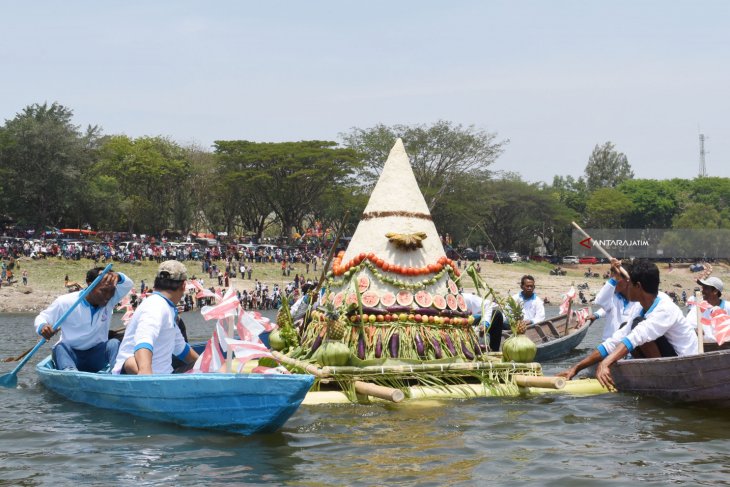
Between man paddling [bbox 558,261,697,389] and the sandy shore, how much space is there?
2582 centimetres

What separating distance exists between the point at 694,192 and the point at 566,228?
24.4 meters

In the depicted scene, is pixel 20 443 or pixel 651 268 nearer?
pixel 20 443

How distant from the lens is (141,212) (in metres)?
67.9

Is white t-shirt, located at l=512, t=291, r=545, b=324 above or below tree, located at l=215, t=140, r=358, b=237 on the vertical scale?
below

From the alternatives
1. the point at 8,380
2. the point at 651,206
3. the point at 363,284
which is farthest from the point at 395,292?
the point at 651,206

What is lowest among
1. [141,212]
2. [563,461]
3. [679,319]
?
[563,461]

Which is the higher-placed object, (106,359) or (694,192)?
(694,192)

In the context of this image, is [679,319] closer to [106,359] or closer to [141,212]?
[106,359]

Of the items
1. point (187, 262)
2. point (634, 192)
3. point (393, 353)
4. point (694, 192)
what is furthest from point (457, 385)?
point (694, 192)

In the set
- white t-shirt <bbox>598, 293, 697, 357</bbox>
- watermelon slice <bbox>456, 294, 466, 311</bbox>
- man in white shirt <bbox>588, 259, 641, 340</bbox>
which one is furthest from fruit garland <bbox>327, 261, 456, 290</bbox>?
white t-shirt <bbox>598, 293, 697, 357</bbox>

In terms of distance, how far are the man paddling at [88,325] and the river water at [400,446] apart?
79 centimetres

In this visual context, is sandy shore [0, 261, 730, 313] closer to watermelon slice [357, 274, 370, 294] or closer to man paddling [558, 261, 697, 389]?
watermelon slice [357, 274, 370, 294]

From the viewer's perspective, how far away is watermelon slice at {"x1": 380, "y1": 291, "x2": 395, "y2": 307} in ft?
42.3

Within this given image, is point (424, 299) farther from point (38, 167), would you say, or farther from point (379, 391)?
point (38, 167)
